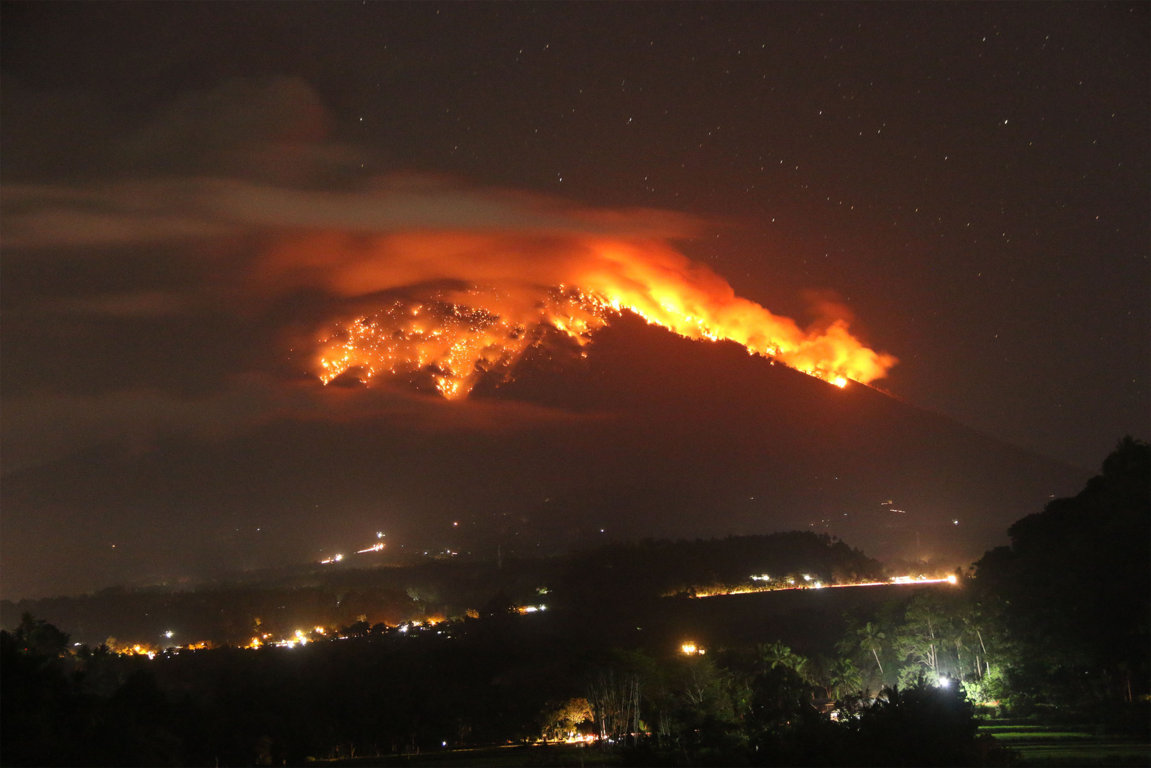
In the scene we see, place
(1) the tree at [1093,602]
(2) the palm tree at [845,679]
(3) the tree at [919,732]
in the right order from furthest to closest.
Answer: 1. (2) the palm tree at [845,679]
2. (1) the tree at [1093,602]
3. (3) the tree at [919,732]

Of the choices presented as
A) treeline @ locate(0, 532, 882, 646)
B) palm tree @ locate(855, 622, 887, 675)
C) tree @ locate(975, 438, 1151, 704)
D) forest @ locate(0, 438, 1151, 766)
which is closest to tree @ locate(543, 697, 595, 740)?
forest @ locate(0, 438, 1151, 766)

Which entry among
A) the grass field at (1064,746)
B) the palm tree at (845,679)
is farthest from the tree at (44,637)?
the grass field at (1064,746)

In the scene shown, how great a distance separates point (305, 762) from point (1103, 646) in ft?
60.9

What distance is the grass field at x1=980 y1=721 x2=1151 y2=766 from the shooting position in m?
17.4

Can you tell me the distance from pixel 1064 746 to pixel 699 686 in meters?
7.85

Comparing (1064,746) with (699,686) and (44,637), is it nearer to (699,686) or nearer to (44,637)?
(699,686)

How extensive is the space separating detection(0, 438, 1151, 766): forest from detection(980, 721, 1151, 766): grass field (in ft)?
1.05

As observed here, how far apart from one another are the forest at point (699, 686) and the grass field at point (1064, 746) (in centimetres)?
32

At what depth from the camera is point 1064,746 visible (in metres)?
19.6

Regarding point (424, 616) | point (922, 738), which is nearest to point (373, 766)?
point (922, 738)

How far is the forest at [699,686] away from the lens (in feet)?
56.9

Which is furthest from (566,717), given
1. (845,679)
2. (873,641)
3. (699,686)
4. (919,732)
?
(919,732)

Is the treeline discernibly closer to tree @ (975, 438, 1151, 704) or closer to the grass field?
tree @ (975, 438, 1151, 704)

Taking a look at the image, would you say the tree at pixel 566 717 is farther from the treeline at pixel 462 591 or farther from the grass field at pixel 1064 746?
the treeline at pixel 462 591
